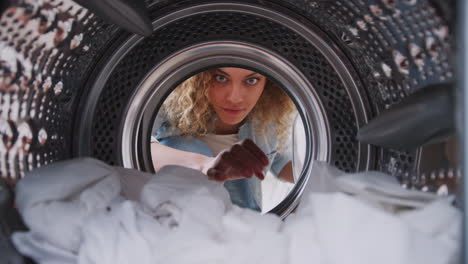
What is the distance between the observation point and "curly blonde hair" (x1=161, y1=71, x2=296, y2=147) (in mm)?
1660

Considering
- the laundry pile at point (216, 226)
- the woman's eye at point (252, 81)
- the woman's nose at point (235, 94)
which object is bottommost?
the laundry pile at point (216, 226)

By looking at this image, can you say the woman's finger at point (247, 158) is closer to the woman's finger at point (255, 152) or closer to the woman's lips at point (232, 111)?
the woman's finger at point (255, 152)

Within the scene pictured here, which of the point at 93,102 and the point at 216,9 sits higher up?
the point at 216,9

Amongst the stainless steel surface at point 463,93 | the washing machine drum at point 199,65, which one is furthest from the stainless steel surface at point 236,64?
the stainless steel surface at point 463,93

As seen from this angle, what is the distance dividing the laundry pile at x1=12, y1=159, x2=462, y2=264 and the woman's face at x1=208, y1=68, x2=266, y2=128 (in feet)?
3.45

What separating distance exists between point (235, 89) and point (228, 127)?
1.90 ft

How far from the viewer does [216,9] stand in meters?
0.78

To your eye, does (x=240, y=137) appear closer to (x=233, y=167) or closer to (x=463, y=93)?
(x=233, y=167)

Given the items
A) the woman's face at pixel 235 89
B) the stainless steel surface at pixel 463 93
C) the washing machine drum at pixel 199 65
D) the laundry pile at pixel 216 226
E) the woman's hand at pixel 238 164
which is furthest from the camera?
the woman's face at pixel 235 89

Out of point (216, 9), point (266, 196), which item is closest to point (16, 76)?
point (216, 9)

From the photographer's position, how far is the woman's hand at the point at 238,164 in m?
1.12

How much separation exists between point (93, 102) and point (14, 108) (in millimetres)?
208

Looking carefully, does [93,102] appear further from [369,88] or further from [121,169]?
[369,88]

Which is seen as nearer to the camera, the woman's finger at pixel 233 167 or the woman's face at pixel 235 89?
the woman's finger at pixel 233 167
